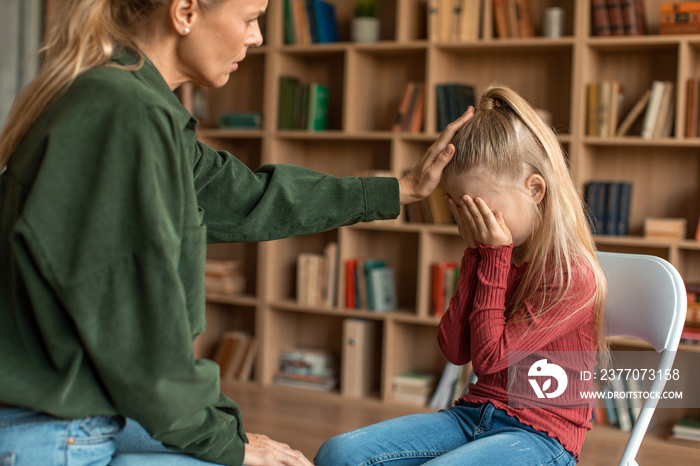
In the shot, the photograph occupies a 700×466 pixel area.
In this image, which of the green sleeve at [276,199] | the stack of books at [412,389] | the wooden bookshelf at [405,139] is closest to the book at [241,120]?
the wooden bookshelf at [405,139]

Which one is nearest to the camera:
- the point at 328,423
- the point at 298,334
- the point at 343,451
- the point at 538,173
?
the point at 343,451

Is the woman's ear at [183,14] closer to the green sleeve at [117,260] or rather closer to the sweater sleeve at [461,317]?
the green sleeve at [117,260]

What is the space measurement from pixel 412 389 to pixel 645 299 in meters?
2.06

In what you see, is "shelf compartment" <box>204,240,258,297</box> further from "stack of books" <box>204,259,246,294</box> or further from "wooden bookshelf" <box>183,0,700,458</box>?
"stack of books" <box>204,259,246,294</box>

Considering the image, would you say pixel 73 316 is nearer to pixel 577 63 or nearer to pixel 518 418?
pixel 518 418

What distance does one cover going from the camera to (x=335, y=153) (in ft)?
12.2

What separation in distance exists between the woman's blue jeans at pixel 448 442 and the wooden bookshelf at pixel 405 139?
1.83 m

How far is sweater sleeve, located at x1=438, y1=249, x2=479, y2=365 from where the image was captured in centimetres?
142

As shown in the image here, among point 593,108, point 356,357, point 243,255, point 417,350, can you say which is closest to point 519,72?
point 593,108

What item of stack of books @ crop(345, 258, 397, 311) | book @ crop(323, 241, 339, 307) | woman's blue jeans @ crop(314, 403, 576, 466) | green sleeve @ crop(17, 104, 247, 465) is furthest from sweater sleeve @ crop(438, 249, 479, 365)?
book @ crop(323, 241, 339, 307)

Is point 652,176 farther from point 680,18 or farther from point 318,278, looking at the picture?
point 318,278

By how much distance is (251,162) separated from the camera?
153 inches

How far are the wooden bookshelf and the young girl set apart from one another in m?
1.68

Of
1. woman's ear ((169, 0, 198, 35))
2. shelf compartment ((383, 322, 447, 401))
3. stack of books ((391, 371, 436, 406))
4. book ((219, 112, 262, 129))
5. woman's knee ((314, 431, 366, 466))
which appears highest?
woman's ear ((169, 0, 198, 35))
